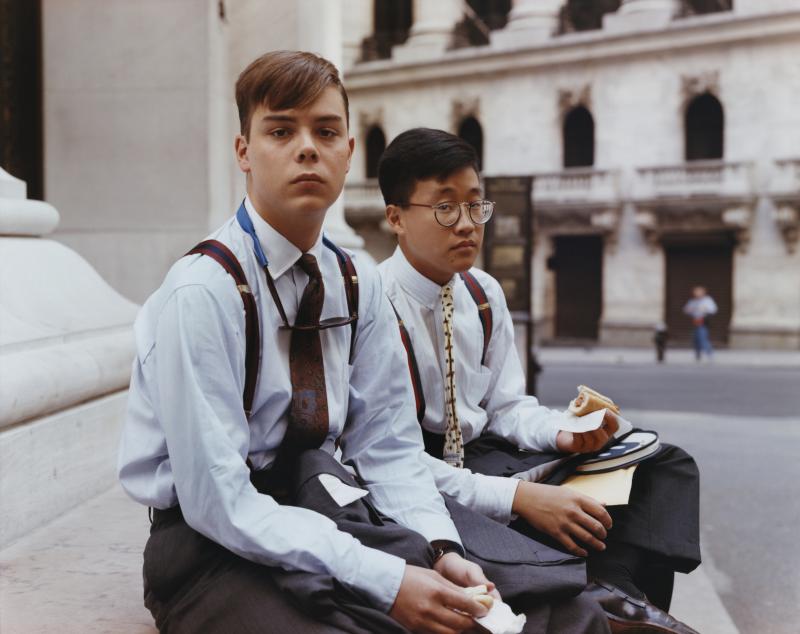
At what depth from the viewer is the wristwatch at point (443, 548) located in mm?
2074

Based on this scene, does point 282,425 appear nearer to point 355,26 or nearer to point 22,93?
point 22,93

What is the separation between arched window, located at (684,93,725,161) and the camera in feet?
81.7

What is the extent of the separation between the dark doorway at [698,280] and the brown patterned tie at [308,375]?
2379 centimetres

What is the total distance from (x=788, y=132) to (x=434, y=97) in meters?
10.4

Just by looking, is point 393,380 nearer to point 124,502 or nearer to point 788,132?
point 124,502

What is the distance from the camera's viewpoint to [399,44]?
103ft

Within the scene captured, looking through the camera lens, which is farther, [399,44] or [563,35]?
[399,44]

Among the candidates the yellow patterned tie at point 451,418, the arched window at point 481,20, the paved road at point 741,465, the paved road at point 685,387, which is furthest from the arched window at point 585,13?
the yellow patterned tie at point 451,418

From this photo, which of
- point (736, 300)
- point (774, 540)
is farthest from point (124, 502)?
point (736, 300)

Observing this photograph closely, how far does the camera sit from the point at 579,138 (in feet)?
88.8

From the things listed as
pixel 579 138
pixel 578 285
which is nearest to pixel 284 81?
pixel 578 285

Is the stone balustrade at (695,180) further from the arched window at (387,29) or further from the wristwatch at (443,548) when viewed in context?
the wristwatch at (443,548)

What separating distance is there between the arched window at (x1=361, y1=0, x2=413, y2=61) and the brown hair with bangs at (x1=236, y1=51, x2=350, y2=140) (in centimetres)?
3036

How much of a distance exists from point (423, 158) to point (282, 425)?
0.97 metres
